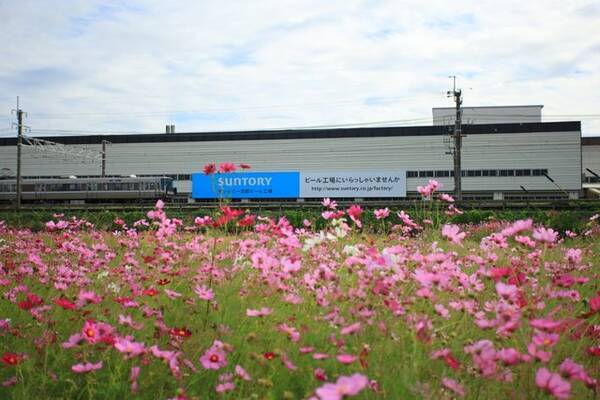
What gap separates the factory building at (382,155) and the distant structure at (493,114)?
31.1 inches

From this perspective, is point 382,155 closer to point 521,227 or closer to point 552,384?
point 521,227

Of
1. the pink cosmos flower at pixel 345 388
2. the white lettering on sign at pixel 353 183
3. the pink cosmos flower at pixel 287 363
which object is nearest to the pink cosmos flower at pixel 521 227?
the pink cosmos flower at pixel 287 363

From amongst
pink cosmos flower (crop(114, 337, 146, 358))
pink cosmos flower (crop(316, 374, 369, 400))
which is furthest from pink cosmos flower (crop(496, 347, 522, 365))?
pink cosmos flower (crop(114, 337, 146, 358))

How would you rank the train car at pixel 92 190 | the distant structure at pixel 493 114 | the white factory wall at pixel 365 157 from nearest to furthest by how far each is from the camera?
1. the train car at pixel 92 190
2. the white factory wall at pixel 365 157
3. the distant structure at pixel 493 114

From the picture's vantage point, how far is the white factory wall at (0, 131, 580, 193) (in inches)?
1781

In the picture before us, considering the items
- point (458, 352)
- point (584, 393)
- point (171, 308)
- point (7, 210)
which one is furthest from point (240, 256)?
point (7, 210)

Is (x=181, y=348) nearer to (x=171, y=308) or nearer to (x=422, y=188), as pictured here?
(x=171, y=308)

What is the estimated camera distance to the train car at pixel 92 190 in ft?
129

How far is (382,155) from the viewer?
155 ft

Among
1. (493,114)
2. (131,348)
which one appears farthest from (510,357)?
(493,114)

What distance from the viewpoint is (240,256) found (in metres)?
3.87

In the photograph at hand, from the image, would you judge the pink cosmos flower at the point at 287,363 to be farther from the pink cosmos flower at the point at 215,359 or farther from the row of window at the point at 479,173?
the row of window at the point at 479,173

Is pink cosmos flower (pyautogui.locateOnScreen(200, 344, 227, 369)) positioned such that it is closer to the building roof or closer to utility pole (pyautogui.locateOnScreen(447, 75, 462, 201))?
utility pole (pyautogui.locateOnScreen(447, 75, 462, 201))

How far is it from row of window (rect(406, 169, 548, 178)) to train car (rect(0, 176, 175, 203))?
20095 mm
